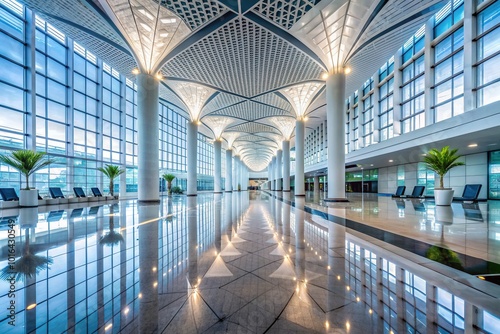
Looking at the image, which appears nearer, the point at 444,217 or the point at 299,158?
the point at 444,217

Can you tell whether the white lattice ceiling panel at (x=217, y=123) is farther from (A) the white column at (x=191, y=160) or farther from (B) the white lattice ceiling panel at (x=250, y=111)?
(A) the white column at (x=191, y=160)

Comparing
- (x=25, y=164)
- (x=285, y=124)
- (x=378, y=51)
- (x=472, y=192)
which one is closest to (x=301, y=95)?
(x=378, y=51)

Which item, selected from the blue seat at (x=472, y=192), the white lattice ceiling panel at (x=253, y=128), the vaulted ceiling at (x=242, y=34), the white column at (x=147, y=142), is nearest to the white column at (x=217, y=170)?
the white lattice ceiling panel at (x=253, y=128)

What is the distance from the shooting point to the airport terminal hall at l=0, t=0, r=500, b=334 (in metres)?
2.02

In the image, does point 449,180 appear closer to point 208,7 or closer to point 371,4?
point 371,4

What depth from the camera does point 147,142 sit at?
14000 millimetres

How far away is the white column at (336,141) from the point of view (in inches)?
516

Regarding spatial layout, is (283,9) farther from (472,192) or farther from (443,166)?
(472,192)

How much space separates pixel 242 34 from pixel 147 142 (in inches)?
343

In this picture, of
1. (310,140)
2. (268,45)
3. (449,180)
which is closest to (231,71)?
(268,45)

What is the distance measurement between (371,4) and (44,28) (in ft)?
70.0

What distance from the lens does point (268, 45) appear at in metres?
13.4

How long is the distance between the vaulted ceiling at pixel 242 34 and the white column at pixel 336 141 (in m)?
1.78

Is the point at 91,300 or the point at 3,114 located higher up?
the point at 3,114
